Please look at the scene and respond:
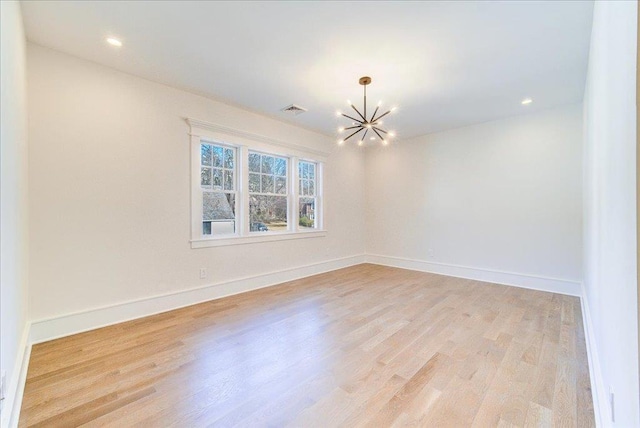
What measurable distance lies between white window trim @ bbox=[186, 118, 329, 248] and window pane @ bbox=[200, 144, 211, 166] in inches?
3.9

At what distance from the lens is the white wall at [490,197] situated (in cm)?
413

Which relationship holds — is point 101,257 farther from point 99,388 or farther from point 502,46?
point 502,46

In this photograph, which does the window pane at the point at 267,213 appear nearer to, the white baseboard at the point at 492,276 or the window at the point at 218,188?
the window at the point at 218,188

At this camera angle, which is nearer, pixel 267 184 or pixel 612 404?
pixel 612 404

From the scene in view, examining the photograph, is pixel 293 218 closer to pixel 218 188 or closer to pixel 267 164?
pixel 267 164

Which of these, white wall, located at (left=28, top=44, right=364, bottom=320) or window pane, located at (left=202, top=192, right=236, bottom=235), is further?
window pane, located at (left=202, top=192, right=236, bottom=235)

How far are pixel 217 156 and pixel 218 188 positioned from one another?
1.56 ft

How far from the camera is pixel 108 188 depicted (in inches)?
120

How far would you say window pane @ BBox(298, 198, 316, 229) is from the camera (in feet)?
17.8

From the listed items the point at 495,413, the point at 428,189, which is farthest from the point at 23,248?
the point at 428,189

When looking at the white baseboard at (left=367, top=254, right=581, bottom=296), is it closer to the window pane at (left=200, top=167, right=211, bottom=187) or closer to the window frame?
the window frame

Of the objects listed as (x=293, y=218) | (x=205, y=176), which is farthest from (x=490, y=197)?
(x=205, y=176)

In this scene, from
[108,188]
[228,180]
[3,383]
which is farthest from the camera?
[228,180]

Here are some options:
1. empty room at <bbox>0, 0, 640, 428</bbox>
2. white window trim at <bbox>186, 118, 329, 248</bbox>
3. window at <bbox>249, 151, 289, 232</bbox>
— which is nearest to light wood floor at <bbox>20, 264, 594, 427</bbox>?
empty room at <bbox>0, 0, 640, 428</bbox>
